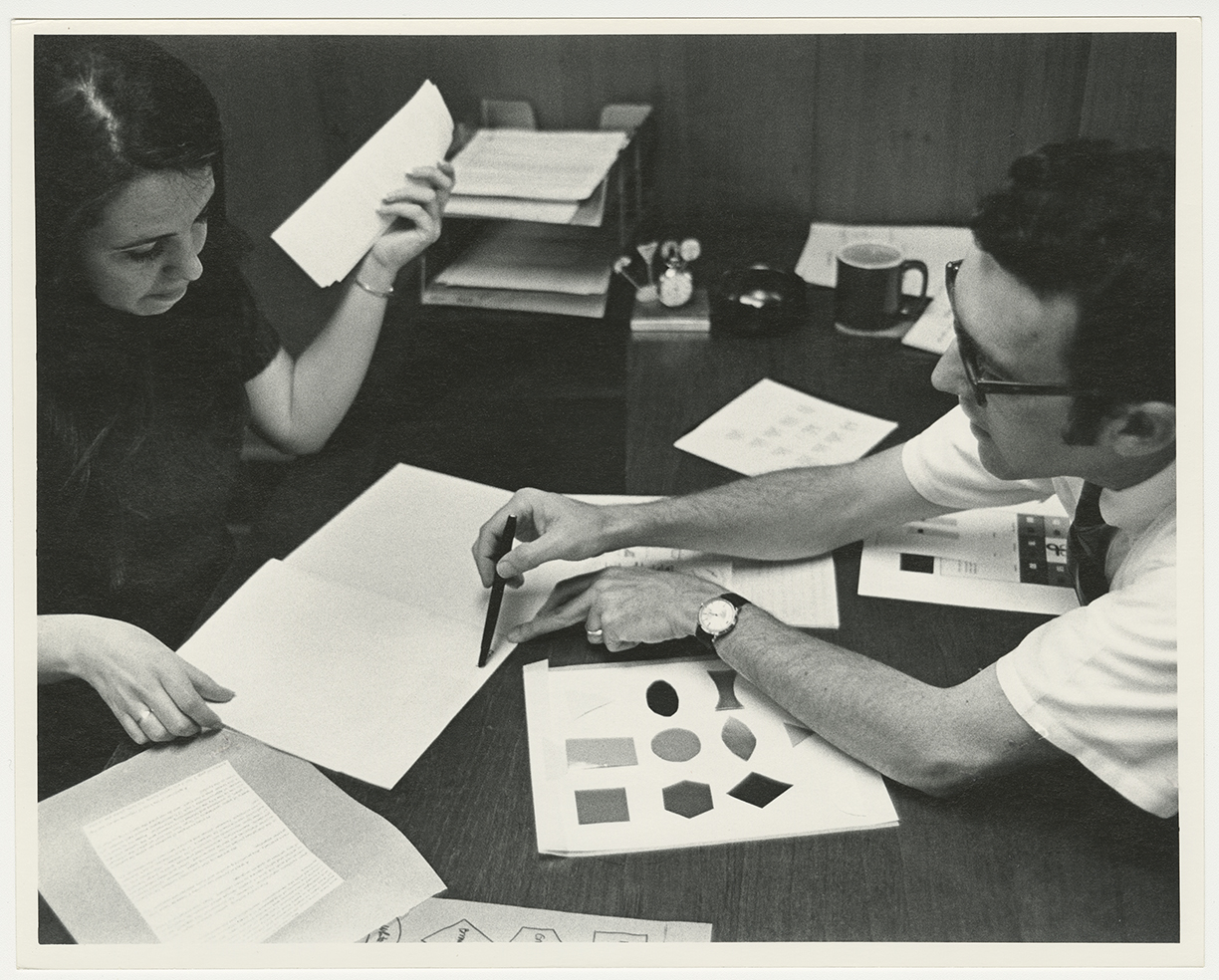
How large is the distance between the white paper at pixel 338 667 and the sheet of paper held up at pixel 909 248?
3.20ft

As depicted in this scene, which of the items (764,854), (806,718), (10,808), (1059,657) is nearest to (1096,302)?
(1059,657)

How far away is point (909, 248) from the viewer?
6.72 ft

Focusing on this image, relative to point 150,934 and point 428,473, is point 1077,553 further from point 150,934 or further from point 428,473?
point 150,934

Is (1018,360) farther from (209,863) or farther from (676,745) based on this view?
(209,863)

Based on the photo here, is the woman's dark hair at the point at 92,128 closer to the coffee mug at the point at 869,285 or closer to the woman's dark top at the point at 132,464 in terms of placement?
Result: the woman's dark top at the point at 132,464

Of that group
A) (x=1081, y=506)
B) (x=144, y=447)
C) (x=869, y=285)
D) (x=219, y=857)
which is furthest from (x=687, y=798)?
(x=869, y=285)

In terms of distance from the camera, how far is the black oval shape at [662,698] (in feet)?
3.69

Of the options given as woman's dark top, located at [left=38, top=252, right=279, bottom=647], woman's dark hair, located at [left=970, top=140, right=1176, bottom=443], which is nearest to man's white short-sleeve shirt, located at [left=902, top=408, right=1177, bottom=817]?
woman's dark hair, located at [left=970, top=140, right=1176, bottom=443]

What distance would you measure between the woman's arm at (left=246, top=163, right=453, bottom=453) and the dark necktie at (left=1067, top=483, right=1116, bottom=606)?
2.95 feet

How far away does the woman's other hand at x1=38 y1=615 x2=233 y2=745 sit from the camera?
110 centimetres

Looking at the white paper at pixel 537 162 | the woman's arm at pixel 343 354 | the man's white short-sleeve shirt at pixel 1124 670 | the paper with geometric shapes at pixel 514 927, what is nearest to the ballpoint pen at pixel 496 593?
the paper with geometric shapes at pixel 514 927

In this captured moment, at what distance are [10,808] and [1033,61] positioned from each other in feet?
6.25

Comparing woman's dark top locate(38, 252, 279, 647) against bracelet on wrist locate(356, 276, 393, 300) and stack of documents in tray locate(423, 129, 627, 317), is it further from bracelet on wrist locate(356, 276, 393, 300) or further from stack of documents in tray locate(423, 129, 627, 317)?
stack of documents in tray locate(423, 129, 627, 317)

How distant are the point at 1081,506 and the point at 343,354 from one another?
98 centimetres
